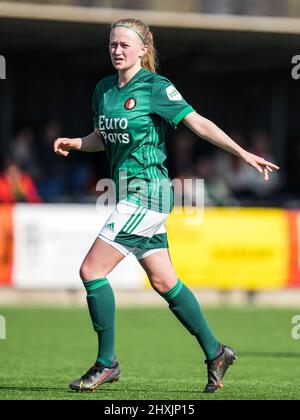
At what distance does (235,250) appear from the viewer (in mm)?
15398

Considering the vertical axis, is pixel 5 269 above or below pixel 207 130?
below

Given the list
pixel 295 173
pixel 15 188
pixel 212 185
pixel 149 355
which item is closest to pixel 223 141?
pixel 149 355

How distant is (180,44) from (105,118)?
39.6 feet

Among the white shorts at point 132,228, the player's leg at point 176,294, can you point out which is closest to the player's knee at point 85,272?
the white shorts at point 132,228

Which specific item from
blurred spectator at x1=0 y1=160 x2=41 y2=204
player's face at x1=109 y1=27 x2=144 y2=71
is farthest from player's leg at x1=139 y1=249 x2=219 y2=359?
blurred spectator at x1=0 y1=160 x2=41 y2=204

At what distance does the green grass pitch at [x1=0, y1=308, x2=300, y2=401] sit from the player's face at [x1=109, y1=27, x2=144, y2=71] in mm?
1977

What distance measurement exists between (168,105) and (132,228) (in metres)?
0.76

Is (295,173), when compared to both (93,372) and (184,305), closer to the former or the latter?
(184,305)

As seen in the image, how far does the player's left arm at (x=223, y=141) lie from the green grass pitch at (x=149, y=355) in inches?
53.3

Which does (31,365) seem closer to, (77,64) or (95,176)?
(95,176)

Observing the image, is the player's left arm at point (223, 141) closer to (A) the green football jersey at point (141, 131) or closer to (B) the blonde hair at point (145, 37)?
(A) the green football jersey at point (141, 131)

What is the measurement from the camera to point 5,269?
47.4 feet

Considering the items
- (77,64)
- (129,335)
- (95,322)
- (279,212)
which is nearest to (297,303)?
(279,212)

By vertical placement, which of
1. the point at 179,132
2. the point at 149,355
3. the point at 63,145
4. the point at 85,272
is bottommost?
the point at 149,355
